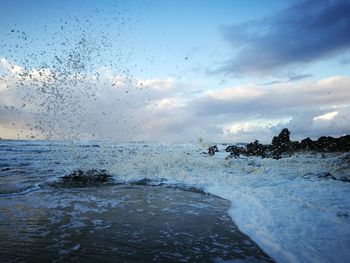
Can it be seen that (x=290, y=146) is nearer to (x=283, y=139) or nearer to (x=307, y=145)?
(x=283, y=139)

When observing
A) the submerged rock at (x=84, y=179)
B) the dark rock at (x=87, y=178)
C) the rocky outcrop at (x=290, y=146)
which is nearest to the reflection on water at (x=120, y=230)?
the submerged rock at (x=84, y=179)

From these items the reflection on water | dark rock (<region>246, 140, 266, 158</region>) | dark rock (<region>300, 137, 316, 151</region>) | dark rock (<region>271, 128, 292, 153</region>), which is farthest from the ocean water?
dark rock (<region>271, 128, 292, 153</region>)

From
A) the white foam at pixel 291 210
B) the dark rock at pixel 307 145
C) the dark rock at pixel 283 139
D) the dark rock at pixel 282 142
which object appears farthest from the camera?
the dark rock at pixel 283 139

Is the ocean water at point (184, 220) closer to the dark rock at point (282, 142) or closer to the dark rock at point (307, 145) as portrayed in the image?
the dark rock at point (307, 145)

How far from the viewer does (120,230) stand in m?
5.78

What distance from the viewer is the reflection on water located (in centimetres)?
461

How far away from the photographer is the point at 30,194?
9414 millimetres

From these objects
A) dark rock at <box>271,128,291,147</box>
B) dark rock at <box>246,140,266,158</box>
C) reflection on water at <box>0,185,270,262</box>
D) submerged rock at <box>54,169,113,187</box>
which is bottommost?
reflection on water at <box>0,185,270,262</box>

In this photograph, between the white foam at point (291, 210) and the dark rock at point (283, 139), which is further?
the dark rock at point (283, 139)

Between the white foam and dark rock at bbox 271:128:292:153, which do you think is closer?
the white foam

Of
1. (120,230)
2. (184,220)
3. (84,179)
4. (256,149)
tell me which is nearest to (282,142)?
(256,149)

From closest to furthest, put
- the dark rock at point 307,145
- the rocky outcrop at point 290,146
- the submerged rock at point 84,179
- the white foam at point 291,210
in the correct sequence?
the white foam at point 291,210 < the submerged rock at point 84,179 < the rocky outcrop at point 290,146 < the dark rock at point 307,145

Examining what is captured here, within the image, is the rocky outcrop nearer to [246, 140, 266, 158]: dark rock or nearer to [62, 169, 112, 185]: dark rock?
[246, 140, 266, 158]: dark rock

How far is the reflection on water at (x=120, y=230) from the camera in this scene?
4605 mm
